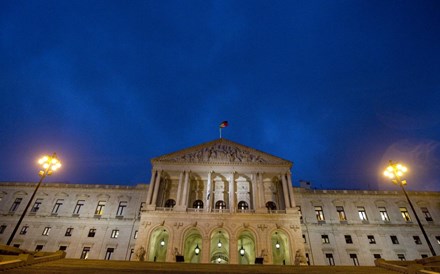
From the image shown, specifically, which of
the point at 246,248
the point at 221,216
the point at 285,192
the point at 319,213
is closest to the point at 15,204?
the point at 221,216

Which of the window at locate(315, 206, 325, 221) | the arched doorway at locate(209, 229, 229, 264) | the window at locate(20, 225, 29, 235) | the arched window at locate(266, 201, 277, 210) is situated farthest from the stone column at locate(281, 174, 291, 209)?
the window at locate(20, 225, 29, 235)

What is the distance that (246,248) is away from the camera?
31500 mm

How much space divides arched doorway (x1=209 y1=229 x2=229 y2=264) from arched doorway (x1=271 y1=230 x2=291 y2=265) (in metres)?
5.67

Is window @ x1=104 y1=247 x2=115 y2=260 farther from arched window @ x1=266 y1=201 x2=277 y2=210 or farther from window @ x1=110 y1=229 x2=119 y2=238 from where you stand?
arched window @ x1=266 y1=201 x2=277 y2=210

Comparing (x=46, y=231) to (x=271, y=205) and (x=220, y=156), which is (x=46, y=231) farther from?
(x=271, y=205)

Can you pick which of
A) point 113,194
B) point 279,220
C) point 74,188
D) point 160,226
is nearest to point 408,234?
point 279,220

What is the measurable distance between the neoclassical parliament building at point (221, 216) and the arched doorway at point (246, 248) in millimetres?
125

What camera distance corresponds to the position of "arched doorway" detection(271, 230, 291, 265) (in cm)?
2860

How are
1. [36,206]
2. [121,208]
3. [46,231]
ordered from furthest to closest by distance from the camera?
[121,208] → [36,206] → [46,231]

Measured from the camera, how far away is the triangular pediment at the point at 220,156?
34125mm

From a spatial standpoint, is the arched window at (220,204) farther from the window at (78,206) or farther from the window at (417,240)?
the window at (417,240)

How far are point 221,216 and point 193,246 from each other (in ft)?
20.1

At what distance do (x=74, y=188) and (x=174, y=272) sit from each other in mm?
29566

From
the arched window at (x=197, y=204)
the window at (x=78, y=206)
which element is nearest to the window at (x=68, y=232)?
the window at (x=78, y=206)
